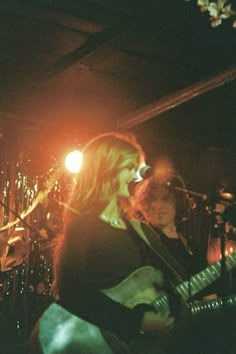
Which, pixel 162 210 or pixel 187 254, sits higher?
pixel 162 210

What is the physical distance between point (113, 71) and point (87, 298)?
3013 mm

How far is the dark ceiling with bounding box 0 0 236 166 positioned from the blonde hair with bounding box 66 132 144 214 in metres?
1.08

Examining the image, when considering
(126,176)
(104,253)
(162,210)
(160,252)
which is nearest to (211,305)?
(160,252)

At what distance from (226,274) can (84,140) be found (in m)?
3.87

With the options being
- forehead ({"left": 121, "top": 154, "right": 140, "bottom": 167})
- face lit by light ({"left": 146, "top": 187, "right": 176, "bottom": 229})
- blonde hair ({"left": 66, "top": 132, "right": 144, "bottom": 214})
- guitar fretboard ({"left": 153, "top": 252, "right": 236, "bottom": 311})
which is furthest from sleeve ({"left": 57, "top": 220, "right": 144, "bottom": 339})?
face lit by light ({"left": 146, "top": 187, "right": 176, "bottom": 229})

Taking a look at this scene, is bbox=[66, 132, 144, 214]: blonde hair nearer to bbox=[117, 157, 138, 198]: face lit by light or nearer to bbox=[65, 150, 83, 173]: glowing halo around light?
bbox=[117, 157, 138, 198]: face lit by light

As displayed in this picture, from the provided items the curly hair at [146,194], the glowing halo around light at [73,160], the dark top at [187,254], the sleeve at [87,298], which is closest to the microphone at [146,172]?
the curly hair at [146,194]

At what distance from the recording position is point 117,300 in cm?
402

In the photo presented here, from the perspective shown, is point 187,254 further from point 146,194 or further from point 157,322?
point 157,322

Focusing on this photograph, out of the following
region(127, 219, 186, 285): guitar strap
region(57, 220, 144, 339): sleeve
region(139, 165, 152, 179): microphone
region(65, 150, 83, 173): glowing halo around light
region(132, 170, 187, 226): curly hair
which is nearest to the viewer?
region(57, 220, 144, 339): sleeve

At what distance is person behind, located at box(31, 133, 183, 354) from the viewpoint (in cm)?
390

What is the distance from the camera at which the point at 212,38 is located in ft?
16.5

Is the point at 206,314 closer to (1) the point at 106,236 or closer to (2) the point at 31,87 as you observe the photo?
(1) the point at 106,236

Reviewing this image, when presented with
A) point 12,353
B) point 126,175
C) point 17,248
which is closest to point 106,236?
point 126,175
